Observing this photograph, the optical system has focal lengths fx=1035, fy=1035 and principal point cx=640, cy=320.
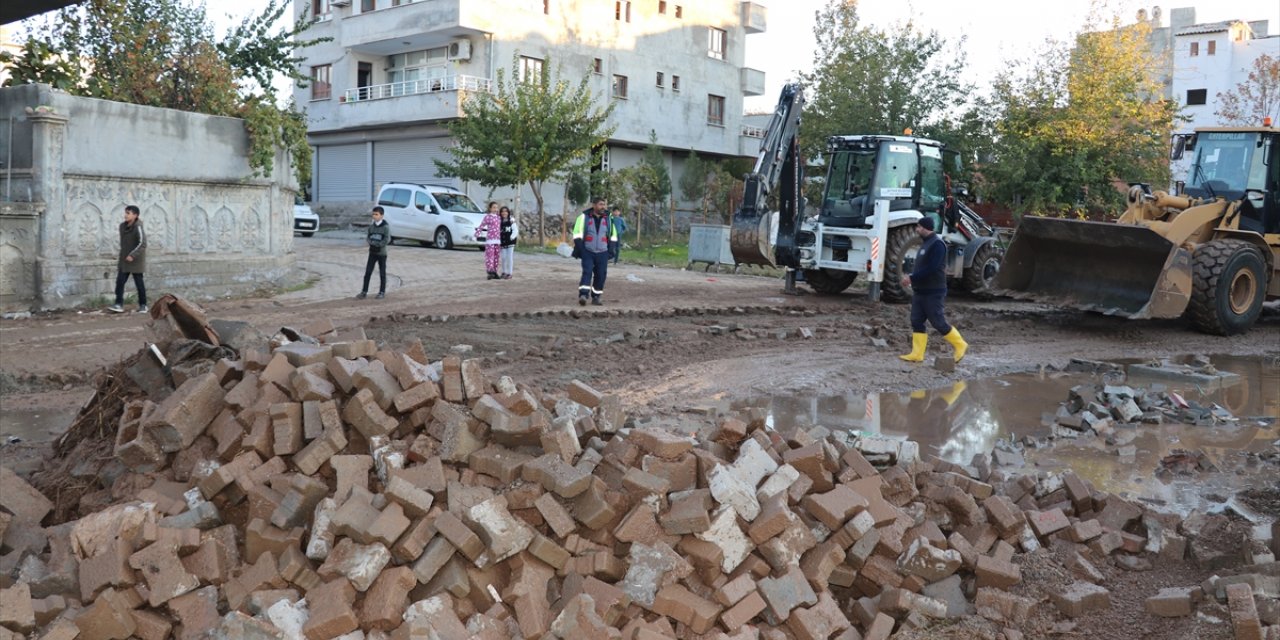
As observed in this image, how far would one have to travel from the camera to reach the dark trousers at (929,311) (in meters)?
11.0

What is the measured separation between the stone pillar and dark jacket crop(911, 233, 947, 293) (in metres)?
10.9

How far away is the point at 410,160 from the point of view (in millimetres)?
37750

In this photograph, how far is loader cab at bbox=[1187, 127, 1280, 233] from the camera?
14.6m

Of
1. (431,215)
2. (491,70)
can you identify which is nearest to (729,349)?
(431,215)

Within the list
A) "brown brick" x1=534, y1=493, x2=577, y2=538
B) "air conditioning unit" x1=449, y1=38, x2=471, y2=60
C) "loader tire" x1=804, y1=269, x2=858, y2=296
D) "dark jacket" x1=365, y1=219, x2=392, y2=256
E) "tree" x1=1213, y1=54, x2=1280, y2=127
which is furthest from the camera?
"tree" x1=1213, y1=54, x2=1280, y2=127

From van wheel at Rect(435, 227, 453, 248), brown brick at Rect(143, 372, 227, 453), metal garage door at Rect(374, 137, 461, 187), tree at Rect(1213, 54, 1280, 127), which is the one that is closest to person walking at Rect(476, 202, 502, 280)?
van wheel at Rect(435, 227, 453, 248)

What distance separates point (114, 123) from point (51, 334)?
145 inches

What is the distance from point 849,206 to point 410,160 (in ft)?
80.0

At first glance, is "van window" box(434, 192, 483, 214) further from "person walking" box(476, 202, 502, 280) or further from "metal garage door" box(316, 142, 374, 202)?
"metal garage door" box(316, 142, 374, 202)

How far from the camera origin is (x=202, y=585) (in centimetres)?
434

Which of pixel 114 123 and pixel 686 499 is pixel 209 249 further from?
pixel 686 499

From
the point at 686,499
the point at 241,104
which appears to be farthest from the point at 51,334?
the point at 686,499

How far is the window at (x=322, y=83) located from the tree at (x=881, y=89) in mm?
18633

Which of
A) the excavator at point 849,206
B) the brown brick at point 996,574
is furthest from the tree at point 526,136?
the brown brick at point 996,574
